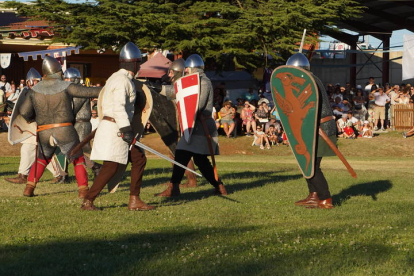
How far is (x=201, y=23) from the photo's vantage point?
22.4m

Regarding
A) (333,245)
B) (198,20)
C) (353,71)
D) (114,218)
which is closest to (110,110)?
(114,218)

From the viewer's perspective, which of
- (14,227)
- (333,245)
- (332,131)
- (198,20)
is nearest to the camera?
(333,245)

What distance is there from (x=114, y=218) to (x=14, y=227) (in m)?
1.02

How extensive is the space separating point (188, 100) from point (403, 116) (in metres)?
16.9

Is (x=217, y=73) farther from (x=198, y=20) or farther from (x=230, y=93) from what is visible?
(x=198, y=20)

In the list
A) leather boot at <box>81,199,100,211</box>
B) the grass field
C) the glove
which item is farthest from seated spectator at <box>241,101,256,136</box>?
the glove

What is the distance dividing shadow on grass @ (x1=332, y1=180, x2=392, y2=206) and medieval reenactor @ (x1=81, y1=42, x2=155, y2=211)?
244 centimetres

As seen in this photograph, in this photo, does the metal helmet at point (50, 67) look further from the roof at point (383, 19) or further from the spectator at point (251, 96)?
the roof at point (383, 19)

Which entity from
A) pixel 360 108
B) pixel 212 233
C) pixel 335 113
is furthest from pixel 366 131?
pixel 212 233

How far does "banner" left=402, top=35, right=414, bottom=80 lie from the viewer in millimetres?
23922

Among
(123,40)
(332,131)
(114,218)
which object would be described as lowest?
(114,218)

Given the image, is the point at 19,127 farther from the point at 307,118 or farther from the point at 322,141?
the point at 322,141

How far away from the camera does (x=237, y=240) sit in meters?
6.03

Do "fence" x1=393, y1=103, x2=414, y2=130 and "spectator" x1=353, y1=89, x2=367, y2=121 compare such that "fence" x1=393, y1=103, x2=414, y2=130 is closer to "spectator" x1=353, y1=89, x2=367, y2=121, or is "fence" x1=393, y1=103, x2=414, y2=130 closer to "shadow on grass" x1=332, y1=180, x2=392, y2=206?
"spectator" x1=353, y1=89, x2=367, y2=121
